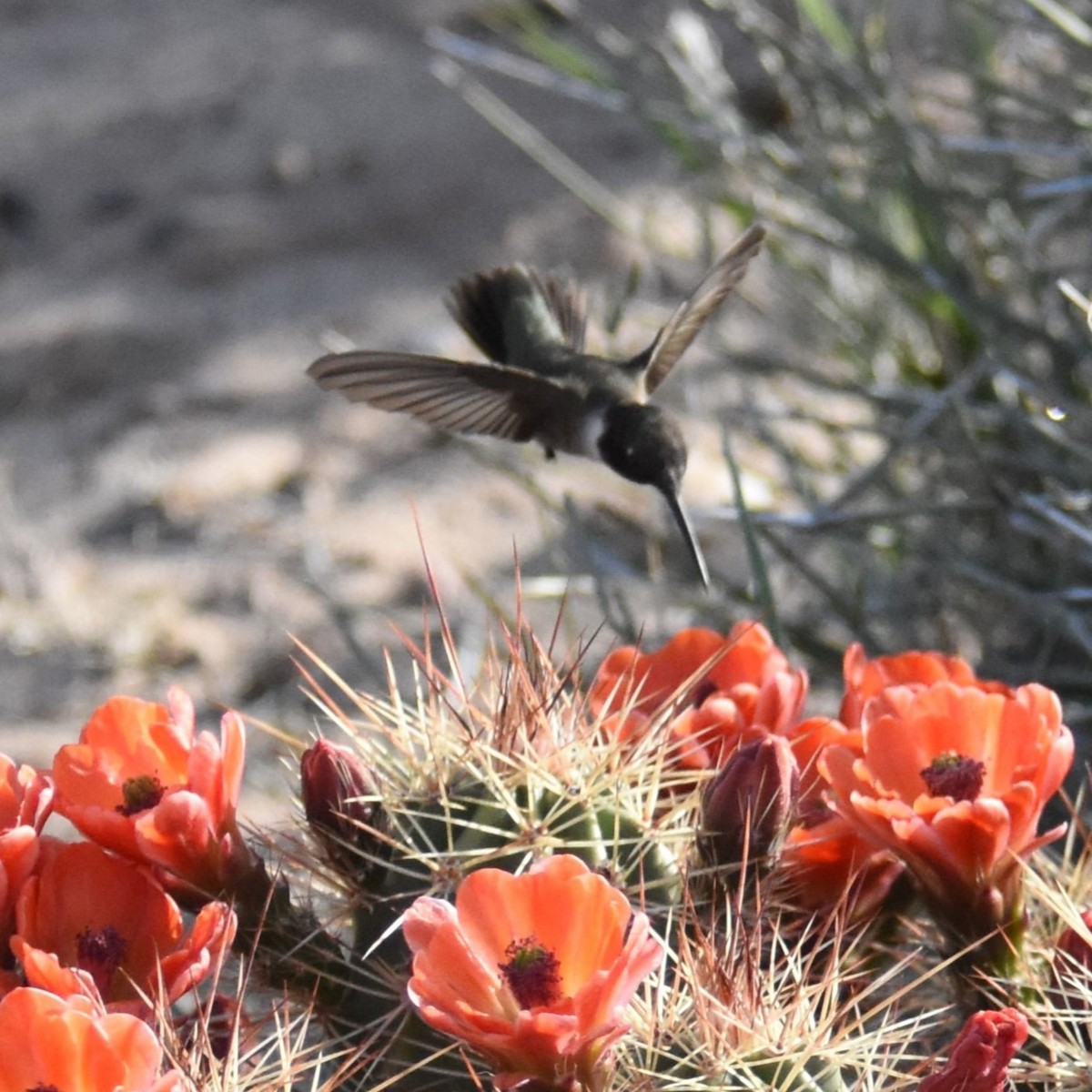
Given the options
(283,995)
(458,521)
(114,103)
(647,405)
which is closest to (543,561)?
(458,521)

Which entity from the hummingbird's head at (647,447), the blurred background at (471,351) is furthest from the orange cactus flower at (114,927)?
the hummingbird's head at (647,447)

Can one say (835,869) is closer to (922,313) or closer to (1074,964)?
(1074,964)

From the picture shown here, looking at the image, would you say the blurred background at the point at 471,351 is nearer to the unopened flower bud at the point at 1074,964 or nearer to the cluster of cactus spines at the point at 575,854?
the cluster of cactus spines at the point at 575,854

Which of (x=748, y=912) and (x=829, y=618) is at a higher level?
(x=748, y=912)

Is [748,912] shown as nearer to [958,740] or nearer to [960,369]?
[958,740]

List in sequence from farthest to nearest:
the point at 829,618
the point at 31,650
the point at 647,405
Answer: the point at 31,650 → the point at 829,618 → the point at 647,405

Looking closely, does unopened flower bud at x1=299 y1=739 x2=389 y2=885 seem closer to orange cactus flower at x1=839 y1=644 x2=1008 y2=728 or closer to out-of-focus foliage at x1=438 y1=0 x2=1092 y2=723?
orange cactus flower at x1=839 y1=644 x2=1008 y2=728

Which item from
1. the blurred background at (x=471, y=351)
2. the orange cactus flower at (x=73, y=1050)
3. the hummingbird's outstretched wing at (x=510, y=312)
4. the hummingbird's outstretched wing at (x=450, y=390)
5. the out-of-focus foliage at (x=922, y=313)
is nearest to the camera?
the orange cactus flower at (x=73, y=1050)
